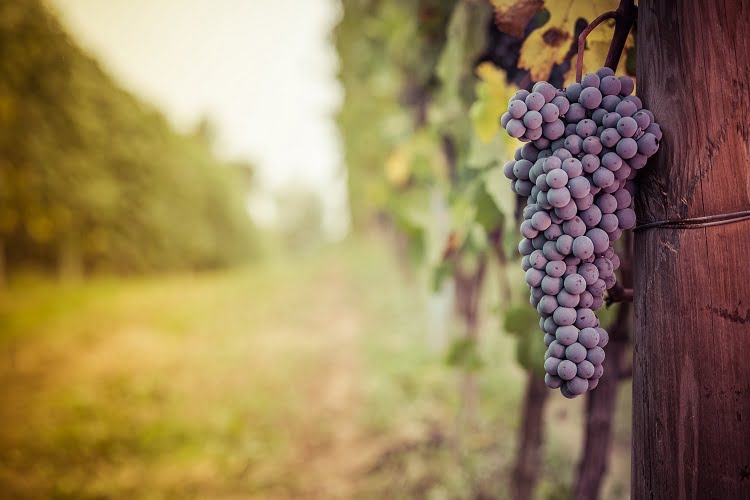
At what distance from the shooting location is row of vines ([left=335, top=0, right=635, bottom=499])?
4.22 feet

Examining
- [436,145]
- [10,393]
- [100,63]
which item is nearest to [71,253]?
[100,63]

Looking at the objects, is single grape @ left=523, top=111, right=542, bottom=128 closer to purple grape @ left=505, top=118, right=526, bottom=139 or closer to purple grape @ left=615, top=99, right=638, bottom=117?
purple grape @ left=505, top=118, right=526, bottom=139

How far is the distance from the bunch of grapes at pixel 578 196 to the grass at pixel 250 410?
199 centimetres

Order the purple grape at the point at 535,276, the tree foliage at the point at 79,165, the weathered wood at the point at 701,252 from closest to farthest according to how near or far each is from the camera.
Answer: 1. the weathered wood at the point at 701,252
2. the purple grape at the point at 535,276
3. the tree foliage at the point at 79,165

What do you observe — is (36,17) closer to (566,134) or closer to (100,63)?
(100,63)

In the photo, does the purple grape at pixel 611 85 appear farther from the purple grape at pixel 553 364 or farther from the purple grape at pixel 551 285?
the purple grape at pixel 553 364

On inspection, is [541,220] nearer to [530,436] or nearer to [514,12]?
[514,12]

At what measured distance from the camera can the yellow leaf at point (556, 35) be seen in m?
1.19

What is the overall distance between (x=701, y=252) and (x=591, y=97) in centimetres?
39

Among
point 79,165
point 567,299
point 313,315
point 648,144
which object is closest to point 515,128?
point 648,144

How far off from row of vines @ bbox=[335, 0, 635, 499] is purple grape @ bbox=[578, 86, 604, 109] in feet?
1.19

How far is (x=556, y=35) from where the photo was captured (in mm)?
1244

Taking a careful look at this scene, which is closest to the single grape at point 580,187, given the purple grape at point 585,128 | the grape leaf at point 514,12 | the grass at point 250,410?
the purple grape at point 585,128

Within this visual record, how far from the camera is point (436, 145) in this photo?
300 cm
